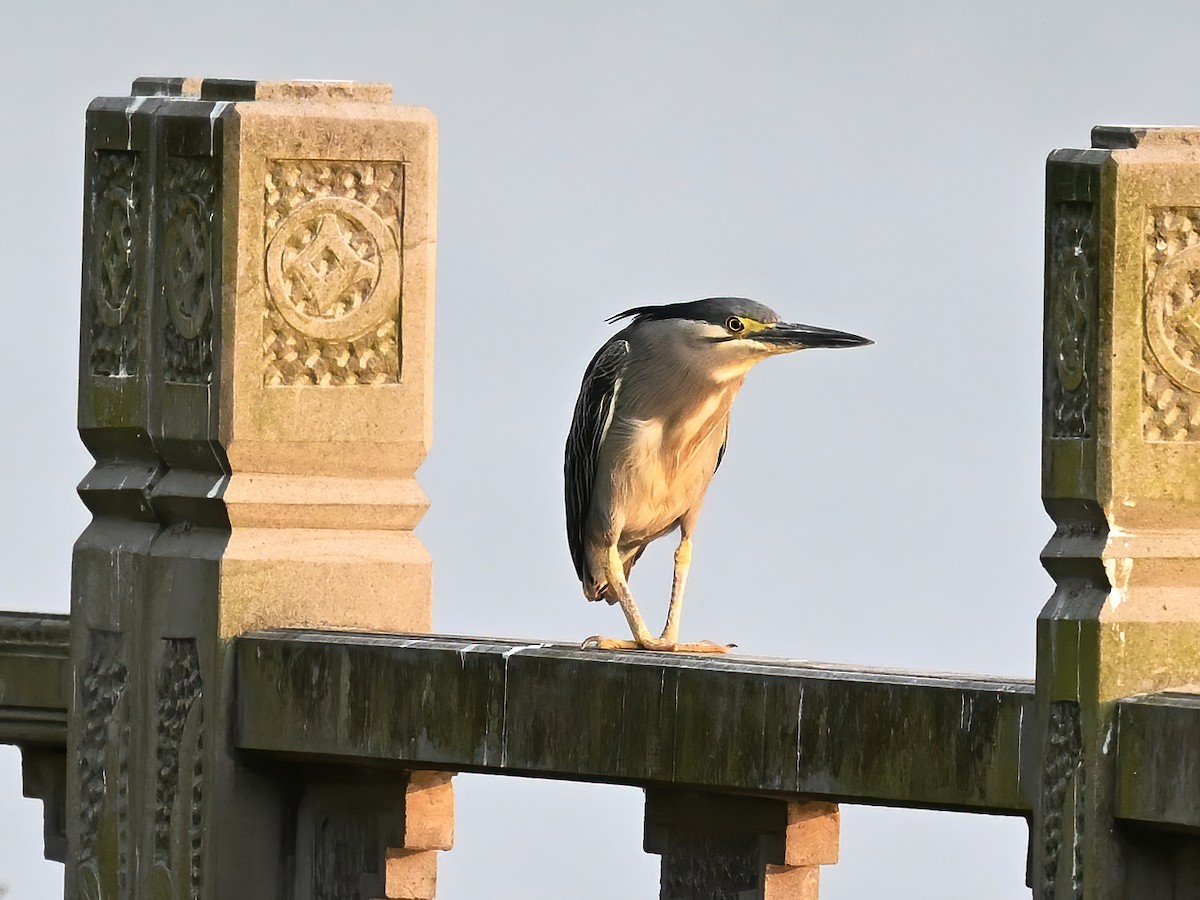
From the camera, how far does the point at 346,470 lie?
30.9 ft

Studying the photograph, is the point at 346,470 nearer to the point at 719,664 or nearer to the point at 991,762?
the point at 719,664

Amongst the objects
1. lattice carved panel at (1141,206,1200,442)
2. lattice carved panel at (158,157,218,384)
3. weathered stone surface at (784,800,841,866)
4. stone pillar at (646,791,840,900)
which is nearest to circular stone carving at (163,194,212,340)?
lattice carved panel at (158,157,218,384)

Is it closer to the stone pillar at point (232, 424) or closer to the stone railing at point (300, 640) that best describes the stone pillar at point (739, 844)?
the stone railing at point (300, 640)

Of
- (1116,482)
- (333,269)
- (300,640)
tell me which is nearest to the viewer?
(1116,482)

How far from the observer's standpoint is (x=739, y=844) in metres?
8.12

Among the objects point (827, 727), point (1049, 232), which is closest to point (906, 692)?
point (827, 727)

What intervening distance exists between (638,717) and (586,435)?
7.50 feet

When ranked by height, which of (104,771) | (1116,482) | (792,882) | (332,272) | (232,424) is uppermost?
(332,272)

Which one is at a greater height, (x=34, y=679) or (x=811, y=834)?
(x=34, y=679)

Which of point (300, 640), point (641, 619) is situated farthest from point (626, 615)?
point (300, 640)

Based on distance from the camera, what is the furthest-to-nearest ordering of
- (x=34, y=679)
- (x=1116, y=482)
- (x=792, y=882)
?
(x=34, y=679), (x=792, y=882), (x=1116, y=482)

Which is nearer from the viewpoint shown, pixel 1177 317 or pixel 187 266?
pixel 1177 317

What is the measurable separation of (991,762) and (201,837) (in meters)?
2.76

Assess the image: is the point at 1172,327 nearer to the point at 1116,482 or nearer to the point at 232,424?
the point at 1116,482
